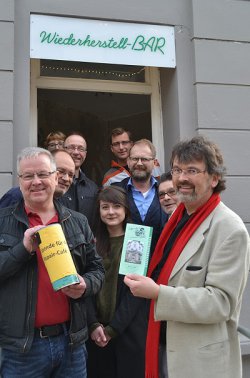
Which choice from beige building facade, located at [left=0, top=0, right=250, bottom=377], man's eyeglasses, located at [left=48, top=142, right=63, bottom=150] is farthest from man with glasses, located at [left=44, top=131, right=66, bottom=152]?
beige building facade, located at [left=0, top=0, right=250, bottom=377]

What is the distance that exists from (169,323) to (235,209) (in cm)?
235

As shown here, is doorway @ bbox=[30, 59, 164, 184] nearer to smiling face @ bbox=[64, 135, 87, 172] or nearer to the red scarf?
smiling face @ bbox=[64, 135, 87, 172]

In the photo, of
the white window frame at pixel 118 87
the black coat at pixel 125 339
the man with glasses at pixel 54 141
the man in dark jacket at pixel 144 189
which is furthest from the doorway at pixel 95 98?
the black coat at pixel 125 339

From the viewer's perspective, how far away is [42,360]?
223cm

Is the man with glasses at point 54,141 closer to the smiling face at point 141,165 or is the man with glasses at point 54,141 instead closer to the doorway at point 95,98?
the doorway at point 95,98

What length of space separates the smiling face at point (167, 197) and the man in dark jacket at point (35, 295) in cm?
113

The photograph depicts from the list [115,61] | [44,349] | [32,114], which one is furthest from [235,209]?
[44,349]

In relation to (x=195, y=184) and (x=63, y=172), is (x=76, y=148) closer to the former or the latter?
(x=63, y=172)

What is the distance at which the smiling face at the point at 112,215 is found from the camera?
10.1 ft

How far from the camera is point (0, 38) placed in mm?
3873

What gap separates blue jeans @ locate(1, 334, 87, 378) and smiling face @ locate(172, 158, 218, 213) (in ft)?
3.18

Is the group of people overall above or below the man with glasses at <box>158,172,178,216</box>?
below

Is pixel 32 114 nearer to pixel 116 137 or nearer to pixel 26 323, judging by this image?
pixel 116 137

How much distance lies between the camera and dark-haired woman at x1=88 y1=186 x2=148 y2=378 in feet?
9.40
